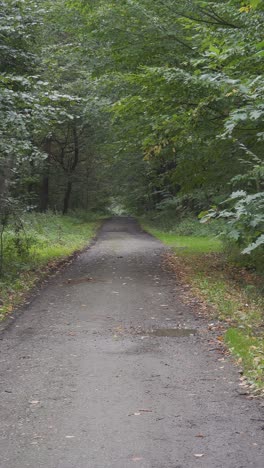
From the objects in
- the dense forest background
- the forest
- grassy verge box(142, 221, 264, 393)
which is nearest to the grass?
grassy verge box(142, 221, 264, 393)

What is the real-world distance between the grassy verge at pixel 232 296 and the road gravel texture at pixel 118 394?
306 mm

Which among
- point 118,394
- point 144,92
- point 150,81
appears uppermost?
point 150,81

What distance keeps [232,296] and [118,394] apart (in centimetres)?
574

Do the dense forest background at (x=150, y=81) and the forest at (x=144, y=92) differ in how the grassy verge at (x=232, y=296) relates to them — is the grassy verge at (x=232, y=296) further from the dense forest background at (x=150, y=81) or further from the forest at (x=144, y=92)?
the dense forest background at (x=150, y=81)

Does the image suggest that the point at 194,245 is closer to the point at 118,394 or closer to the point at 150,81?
the point at 150,81

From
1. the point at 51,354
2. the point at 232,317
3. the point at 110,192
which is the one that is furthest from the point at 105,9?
the point at 110,192

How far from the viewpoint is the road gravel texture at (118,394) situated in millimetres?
4301

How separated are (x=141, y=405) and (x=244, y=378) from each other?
4.62ft

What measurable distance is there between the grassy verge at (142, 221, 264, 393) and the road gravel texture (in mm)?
306

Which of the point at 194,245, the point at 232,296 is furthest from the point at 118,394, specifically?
the point at 194,245

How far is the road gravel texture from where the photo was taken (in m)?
4.30

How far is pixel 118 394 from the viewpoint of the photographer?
5.63m

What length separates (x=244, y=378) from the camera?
6.05 meters

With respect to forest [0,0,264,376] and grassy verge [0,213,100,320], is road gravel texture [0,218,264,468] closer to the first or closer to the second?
grassy verge [0,213,100,320]
